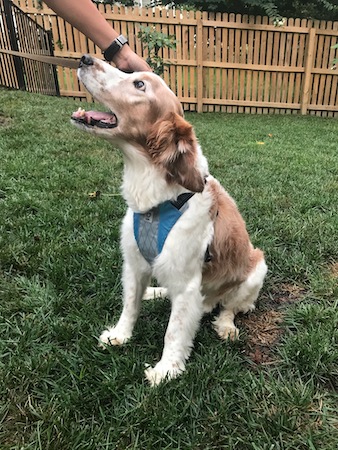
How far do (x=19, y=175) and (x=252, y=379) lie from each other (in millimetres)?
3305

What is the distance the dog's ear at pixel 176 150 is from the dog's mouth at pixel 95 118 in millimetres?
219

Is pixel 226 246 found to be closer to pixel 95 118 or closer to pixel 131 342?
pixel 131 342

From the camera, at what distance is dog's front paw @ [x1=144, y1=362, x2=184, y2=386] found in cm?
184

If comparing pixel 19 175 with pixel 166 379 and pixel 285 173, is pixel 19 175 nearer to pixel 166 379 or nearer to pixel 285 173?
pixel 166 379

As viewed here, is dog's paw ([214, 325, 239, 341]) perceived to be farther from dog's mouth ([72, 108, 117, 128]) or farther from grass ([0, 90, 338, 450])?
dog's mouth ([72, 108, 117, 128])

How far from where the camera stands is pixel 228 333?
2201mm

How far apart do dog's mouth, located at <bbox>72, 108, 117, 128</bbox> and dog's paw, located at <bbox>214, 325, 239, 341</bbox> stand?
136cm

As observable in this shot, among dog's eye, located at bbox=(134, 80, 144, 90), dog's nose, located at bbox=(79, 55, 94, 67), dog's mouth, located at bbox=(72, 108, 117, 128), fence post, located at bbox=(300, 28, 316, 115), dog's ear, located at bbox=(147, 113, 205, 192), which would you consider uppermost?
Answer: dog's nose, located at bbox=(79, 55, 94, 67)

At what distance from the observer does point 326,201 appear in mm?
4070

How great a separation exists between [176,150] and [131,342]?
3.67 ft

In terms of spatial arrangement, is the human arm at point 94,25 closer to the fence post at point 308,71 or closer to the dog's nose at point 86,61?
the dog's nose at point 86,61

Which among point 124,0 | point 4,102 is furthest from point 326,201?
point 124,0

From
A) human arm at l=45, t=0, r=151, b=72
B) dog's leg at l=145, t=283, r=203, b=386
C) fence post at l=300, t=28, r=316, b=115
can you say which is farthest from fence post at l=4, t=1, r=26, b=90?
fence post at l=300, t=28, r=316, b=115

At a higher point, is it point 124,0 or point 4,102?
point 124,0
